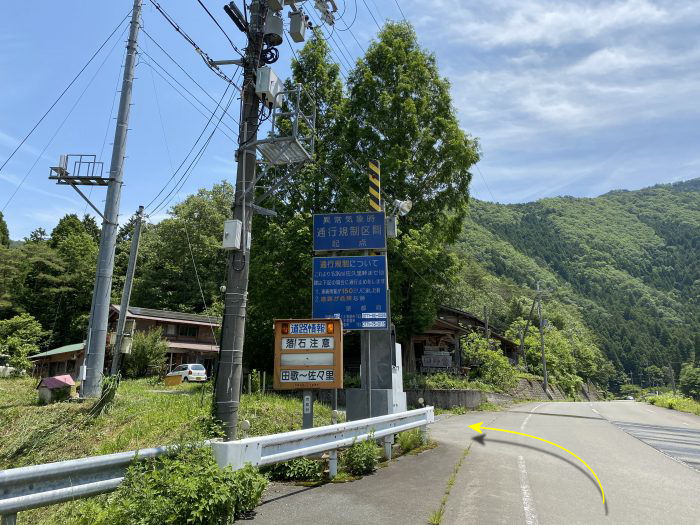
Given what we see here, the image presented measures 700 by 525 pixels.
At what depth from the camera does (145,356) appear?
30750 mm

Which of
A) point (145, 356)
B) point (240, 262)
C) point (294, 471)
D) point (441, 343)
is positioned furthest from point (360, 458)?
point (441, 343)

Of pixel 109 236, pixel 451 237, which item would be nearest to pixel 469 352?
pixel 451 237

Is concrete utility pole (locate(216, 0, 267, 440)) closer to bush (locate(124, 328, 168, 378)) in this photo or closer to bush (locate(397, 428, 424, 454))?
bush (locate(397, 428, 424, 454))

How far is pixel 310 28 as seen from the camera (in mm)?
11344

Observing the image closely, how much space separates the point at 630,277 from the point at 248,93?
697 ft

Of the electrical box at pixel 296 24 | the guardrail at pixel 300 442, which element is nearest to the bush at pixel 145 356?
the guardrail at pixel 300 442

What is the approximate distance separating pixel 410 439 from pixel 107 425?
681cm

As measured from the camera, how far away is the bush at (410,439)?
10.3m

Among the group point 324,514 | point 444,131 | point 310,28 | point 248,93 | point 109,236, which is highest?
point 444,131

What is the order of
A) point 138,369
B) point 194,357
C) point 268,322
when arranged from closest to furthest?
1. point 268,322
2. point 138,369
3. point 194,357

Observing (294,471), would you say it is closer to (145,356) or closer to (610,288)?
(145,356)

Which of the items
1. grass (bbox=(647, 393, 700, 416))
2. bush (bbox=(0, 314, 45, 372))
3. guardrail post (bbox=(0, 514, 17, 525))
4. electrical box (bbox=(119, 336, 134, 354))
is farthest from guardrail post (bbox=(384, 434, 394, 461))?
grass (bbox=(647, 393, 700, 416))

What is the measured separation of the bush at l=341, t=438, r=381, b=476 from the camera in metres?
7.95

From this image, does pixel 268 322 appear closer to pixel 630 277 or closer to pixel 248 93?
pixel 248 93
